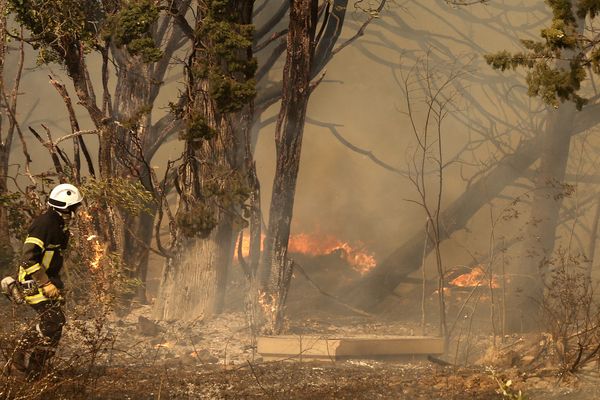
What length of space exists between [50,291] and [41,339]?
0.46 metres

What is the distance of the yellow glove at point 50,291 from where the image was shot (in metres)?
7.84

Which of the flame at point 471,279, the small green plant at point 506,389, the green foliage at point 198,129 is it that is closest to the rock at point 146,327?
the green foliage at point 198,129

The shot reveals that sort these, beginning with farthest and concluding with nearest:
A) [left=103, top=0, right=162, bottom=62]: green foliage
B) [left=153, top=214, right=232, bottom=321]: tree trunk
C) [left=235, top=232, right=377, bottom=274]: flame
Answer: [left=235, top=232, right=377, bottom=274]: flame
[left=153, top=214, right=232, bottom=321]: tree trunk
[left=103, top=0, right=162, bottom=62]: green foliage

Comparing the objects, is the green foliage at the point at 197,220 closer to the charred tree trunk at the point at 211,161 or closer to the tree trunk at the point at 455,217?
the charred tree trunk at the point at 211,161

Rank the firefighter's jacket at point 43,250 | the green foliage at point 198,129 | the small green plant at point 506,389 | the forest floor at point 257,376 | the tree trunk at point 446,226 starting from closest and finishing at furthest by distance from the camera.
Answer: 1. the small green plant at point 506,389
2. the firefighter's jacket at point 43,250
3. the forest floor at point 257,376
4. the green foliage at point 198,129
5. the tree trunk at point 446,226

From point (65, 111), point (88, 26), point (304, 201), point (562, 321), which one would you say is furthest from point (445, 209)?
point (65, 111)

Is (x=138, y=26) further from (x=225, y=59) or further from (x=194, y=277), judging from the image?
(x=194, y=277)

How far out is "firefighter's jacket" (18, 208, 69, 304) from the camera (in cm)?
782

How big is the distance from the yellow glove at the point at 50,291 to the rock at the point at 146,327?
3.97 m

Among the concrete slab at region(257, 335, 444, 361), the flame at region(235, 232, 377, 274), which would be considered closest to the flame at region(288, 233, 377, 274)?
the flame at region(235, 232, 377, 274)

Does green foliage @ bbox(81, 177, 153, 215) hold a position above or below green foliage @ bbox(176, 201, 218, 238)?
above

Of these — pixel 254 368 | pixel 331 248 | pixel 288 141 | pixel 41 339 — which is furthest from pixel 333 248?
pixel 41 339

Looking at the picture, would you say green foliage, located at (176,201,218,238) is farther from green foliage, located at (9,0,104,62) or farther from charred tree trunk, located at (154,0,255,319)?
green foliage, located at (9,0,104,62)

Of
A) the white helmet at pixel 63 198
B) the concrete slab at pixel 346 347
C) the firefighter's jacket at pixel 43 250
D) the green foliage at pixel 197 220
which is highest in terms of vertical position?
the green foliage at pixel 197 220
